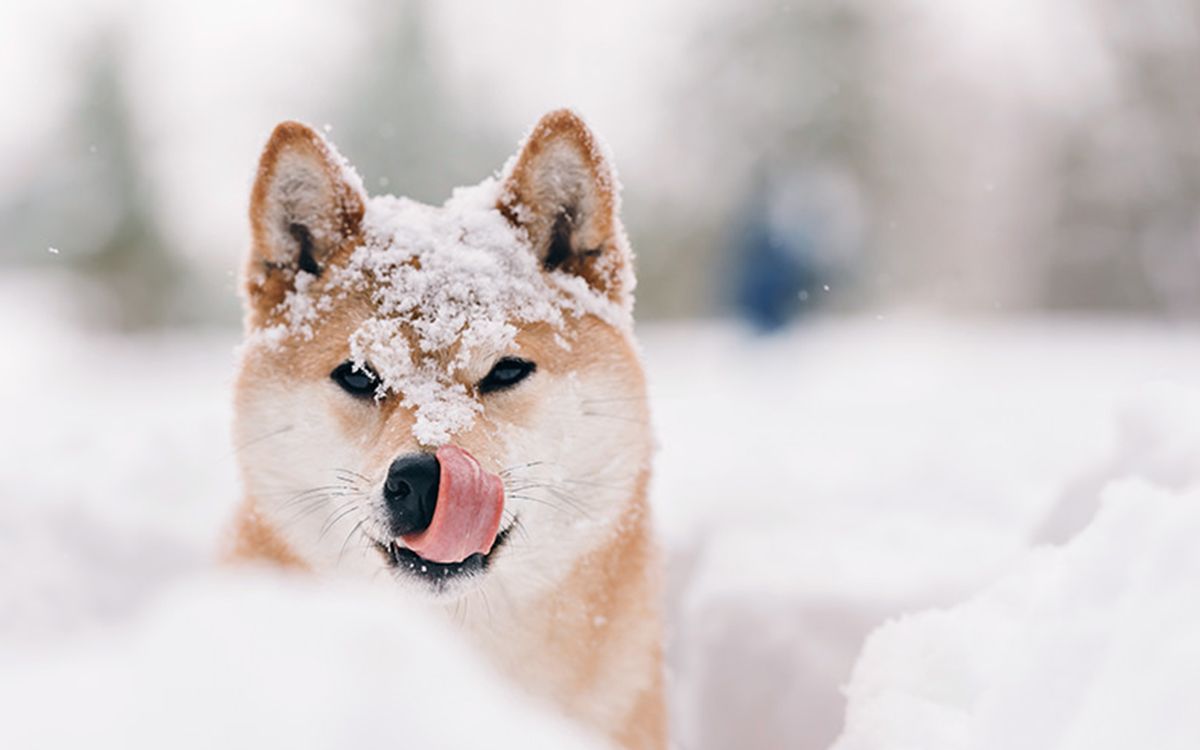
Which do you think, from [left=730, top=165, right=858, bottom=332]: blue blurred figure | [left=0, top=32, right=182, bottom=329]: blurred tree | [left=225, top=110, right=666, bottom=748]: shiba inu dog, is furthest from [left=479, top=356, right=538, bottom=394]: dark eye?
[left=0, top=32, right=182, bottom=329]: blurred tree

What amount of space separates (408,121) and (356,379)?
46.8 feet

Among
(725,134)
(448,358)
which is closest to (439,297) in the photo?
(448,358)

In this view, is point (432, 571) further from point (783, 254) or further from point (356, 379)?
point (783, 254)

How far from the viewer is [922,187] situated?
16141 mm

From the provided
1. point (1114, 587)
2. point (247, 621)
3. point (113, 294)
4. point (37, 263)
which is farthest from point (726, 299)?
point (37, 263)

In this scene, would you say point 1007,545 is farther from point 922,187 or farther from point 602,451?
point 922,187

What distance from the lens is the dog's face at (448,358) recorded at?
88.0 inches

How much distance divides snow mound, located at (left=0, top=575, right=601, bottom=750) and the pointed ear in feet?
5.06

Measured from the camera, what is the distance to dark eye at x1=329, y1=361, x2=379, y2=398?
7.72 ft

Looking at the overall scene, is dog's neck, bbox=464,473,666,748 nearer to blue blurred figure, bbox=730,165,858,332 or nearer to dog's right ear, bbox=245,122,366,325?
dog's right ear, bbox=245,122,366,325

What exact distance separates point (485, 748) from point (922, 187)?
16.1m

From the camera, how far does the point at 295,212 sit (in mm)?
2561

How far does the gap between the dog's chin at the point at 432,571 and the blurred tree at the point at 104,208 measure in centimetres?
1446

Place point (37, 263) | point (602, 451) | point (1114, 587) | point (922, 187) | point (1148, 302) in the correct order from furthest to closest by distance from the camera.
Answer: point (37, 263) → point (922, 187) → point (1148, 302) → point (602, 451) → point (1114, 587)
